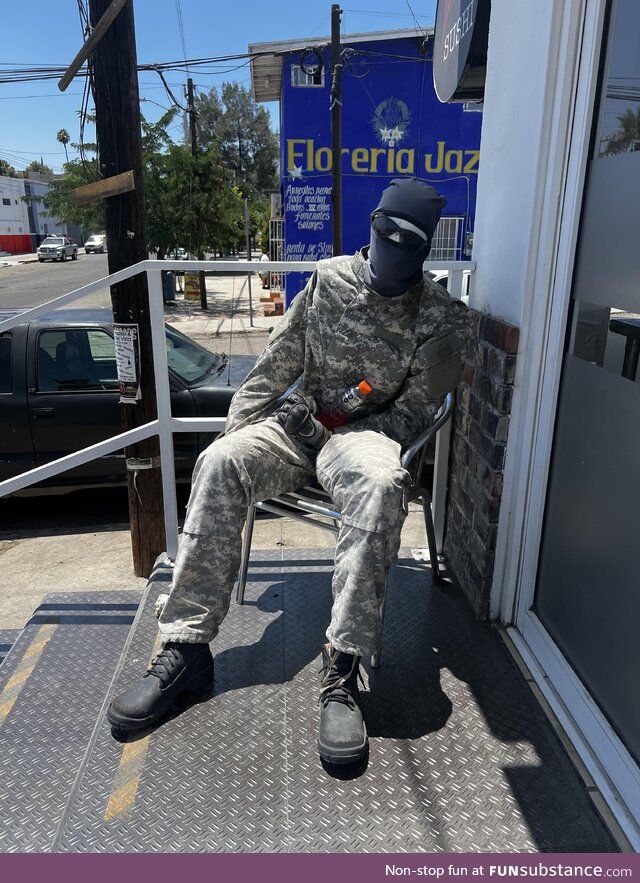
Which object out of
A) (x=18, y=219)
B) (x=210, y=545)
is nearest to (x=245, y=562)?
(x=210, y=545)

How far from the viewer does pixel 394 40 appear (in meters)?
13.4

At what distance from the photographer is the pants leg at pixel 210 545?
198cm

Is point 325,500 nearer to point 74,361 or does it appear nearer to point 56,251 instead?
point 74,361

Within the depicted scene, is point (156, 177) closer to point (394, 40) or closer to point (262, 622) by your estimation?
point (394, 40)

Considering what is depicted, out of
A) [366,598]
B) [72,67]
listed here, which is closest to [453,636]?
[366,598]

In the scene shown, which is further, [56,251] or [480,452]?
[56,251]

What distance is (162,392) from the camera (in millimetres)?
2658

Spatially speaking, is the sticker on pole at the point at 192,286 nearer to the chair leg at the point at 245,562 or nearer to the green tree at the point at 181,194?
the green tree at the point at 181,194

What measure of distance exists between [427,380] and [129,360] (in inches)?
68.0

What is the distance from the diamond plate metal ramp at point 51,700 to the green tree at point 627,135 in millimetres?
2199

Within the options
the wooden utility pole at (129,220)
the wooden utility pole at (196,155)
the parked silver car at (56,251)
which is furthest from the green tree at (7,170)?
the wooden utility pole at (129,220)

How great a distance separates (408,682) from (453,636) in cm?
31

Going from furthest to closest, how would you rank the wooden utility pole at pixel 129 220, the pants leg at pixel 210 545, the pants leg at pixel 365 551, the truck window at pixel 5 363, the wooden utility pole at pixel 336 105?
1. the wooden utility pole at pixel 336 105
2. the truck window at pixel 5 363
3. the wooden utility pole at pixel 129 220
4. the pants leg at pixel 210 545
5. the pants leg at pixel 365 551

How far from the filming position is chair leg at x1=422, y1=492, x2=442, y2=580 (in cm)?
247
